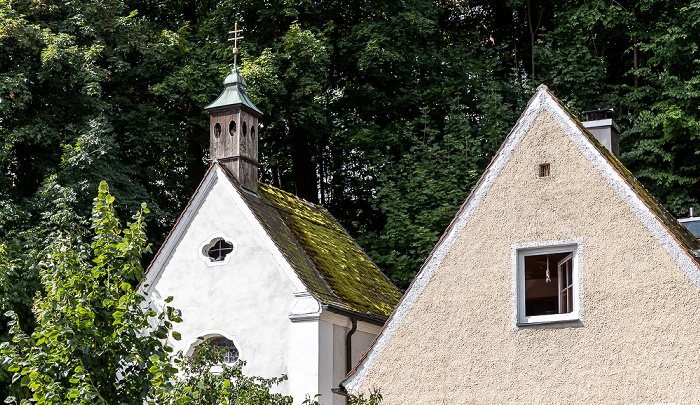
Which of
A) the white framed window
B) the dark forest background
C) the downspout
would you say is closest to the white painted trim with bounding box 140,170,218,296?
the dark forest background

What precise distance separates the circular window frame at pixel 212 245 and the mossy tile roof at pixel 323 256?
2.79ft

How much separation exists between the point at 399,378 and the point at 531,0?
21239 mm

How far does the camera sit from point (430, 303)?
52.4 ft

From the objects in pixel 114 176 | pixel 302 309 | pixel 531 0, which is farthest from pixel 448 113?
pixel 302 309

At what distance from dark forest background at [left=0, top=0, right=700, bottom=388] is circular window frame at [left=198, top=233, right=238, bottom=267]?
153 inches

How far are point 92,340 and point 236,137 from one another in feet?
39.8

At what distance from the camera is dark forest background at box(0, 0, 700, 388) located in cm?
2561

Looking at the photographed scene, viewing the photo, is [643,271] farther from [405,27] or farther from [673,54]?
[405,27]

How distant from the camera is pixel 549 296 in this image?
15.9 meters

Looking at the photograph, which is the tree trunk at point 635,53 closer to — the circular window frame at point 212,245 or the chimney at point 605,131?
the chimney at point 605,131

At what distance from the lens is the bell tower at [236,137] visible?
73.7 feet

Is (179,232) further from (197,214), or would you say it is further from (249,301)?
(249,301)

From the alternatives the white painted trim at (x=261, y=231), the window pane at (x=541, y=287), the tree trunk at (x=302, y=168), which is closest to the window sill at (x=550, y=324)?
the window pane at (x=541, y=287)

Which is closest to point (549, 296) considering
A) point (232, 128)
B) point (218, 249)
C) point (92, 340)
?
point (92, 340)
